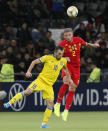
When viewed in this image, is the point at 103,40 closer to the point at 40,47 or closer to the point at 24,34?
the point at 40,47

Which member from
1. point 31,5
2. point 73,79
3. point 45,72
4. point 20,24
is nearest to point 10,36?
point 20,24

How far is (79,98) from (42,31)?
4.40 meters

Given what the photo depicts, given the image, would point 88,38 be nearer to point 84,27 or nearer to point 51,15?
point 84,27

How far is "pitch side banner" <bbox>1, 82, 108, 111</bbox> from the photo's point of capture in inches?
626

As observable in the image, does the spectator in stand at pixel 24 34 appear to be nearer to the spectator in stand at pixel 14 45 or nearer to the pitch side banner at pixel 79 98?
the spectator in stand at pixel 14 45

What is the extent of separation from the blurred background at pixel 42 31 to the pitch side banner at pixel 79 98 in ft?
0.94

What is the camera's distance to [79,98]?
16203 millimetres

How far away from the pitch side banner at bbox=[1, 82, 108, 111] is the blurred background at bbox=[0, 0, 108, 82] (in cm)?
29

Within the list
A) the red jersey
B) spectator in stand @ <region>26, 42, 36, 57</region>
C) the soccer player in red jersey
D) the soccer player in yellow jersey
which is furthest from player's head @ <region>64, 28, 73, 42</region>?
spectator in stand @ <region>26, 42, 36, 57</region>

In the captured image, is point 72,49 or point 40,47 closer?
point 72,49

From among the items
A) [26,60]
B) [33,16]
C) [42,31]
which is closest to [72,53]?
[26,60]

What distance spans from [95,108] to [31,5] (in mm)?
5929

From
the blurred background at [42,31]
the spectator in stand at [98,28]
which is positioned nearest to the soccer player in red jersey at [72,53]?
the blurred background at [42,31]

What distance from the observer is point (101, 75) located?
16.2 metres
